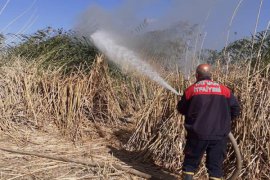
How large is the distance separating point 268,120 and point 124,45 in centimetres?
360

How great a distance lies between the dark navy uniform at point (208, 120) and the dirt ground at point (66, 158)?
0.83 metres

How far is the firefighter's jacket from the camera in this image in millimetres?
4637

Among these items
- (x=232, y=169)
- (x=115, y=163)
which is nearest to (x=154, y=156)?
(x=115, y=163)

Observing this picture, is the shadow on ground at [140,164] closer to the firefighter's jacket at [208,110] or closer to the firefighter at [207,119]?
the firefighter at [207,119]

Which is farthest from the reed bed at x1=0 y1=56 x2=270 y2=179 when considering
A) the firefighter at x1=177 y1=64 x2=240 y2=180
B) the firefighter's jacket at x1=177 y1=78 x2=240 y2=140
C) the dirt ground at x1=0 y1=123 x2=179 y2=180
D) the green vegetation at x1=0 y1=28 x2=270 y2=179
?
the firefighter's jacket at x1=177 y1=78 x2=240 y2=140

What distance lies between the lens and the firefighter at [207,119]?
15.2ft

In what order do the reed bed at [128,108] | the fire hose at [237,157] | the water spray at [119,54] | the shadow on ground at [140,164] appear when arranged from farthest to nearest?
the water spray at [119,54]
the shadow on ground at [140,164]
the reed bed at [128,108]
the fire hose at [237,157]

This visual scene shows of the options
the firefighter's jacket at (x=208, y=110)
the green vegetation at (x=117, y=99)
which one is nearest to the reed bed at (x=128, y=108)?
the green vegetation at (x=117, y=99)

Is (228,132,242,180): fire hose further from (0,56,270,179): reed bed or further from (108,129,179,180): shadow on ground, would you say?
(108,129,179,180): shadow on ground

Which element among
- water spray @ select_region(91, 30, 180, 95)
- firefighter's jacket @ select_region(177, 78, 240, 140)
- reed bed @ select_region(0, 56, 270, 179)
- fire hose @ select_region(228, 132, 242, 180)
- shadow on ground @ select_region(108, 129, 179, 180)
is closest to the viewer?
firefighter's jacket @ select_region(177, 78, 240, 140)

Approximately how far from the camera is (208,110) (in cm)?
464

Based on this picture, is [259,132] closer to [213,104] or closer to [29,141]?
[213,104]

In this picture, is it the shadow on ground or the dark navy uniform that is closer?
the dark navy uniform

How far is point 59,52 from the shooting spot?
9328 mm
